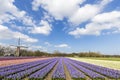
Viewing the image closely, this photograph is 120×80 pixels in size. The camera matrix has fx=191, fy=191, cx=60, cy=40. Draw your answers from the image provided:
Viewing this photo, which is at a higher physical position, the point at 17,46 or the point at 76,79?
the point at 17,46

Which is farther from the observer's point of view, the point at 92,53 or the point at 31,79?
the point at 92,53

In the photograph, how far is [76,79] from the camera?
13945 mm

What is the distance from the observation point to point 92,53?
584 feet

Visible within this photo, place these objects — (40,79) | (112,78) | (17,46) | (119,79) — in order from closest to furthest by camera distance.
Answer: (40,79) < (119,79) < (112,78) < (17,46)

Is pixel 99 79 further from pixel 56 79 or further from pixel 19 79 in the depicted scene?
pixel 19 79

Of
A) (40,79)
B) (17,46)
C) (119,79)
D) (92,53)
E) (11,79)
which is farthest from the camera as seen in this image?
(92,53)

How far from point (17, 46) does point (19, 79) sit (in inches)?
3780

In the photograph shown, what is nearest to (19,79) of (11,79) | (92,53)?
(11,79)

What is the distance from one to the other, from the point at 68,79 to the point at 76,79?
785 millimetres

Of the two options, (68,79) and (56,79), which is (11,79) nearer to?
(56,79)

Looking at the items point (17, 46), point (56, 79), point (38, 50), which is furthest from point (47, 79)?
point (38, 50)

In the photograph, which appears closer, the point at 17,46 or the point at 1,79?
the point at 1,79

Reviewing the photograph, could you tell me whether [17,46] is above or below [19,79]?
above

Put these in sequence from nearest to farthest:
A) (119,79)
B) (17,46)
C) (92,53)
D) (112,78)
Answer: (119,79) → (112,78) → (17,46) → (92,53)
